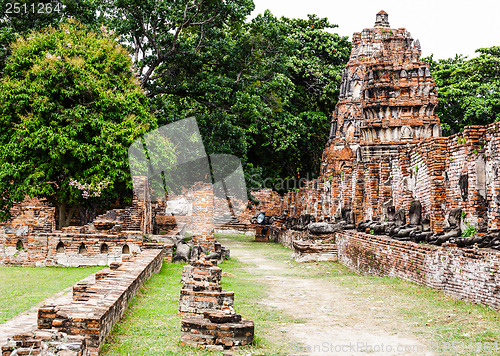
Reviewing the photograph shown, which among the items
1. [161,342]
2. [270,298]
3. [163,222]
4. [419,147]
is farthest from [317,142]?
[161,342]

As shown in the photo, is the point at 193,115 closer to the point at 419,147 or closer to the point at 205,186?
the point at 205,186

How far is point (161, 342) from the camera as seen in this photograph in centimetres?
533

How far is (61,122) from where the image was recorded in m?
13.9

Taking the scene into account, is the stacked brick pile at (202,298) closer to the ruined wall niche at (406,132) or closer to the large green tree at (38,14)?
the ruined wall niche at (406,132)

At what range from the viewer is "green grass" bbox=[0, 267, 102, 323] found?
7410 mm

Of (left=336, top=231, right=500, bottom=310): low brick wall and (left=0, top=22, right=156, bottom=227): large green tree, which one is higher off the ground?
(left=0, top=22, right=156, bottom=227): large green tree

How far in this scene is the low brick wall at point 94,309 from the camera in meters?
4.76

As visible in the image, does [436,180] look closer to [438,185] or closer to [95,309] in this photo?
[438,185]

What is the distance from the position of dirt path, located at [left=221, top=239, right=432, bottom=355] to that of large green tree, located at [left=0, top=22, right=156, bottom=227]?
5398 millimetres

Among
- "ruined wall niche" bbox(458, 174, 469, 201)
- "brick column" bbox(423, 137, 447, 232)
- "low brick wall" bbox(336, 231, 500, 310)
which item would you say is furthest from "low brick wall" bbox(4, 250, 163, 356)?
"brick column" bbox(423, 137, 447, 232)

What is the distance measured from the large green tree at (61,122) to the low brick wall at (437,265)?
20.6 ft

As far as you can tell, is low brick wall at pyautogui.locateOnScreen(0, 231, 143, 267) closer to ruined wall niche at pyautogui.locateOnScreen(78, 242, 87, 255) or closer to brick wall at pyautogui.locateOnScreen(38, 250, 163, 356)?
ruined wall niche at pyautogui.locateOnScreen(78, 242, 87, 255)

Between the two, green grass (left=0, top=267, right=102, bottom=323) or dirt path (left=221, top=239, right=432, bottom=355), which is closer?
dirt path (left=221, top=239, right=432, bottom=355)

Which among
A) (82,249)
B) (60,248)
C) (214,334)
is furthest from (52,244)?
(214,334)
